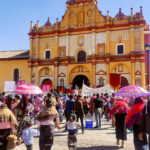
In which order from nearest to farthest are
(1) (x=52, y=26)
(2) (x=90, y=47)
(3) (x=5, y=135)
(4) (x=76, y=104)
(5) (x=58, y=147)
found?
(3) (x=5, y=135)
(5) (x=58, y=147)
(4) (x=76, y=104)
(2) (x=90, y=47)
(1) (x=52, y=26)

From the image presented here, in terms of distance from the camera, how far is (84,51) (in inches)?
1231

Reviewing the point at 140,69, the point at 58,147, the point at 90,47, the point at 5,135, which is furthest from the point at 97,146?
the point at 90,47

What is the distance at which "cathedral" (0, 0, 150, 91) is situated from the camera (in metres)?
28.4

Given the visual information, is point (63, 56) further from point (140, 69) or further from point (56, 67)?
point (140, 69)

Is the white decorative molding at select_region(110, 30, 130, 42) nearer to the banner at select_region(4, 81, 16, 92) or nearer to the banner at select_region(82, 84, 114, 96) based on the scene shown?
the banner at select_region(82, 84, 114, 96)

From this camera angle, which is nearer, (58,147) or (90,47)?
(58,147)

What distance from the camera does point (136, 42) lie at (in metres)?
28.3

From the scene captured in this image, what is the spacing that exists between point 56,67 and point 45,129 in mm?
26151

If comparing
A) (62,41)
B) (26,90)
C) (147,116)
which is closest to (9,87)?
(26,90)

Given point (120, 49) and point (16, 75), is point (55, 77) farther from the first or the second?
point (120, 49)

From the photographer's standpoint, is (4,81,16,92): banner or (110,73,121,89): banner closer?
(4,81,16,92): banner

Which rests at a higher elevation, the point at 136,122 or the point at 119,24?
A: the point at 119,24

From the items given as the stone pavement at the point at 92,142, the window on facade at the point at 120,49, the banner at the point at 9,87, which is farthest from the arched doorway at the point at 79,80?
the stone pavement at the point at 92,142

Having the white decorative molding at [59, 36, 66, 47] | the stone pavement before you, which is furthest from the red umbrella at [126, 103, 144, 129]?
the white decorative molding at [59, 36, 66, 47]
